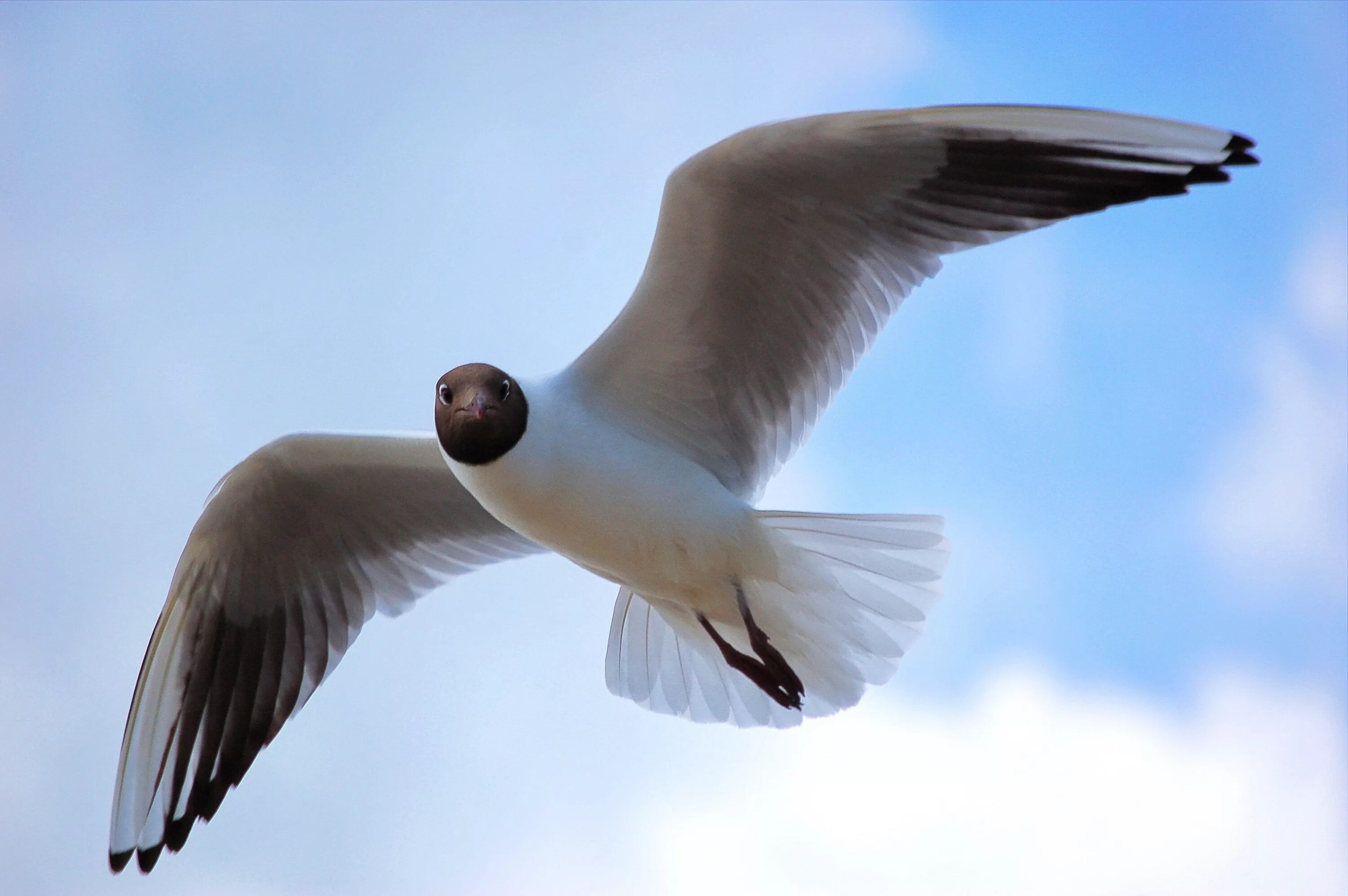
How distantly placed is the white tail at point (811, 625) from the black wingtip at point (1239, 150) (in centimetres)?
133

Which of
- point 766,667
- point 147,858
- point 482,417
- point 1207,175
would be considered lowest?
point 147,858

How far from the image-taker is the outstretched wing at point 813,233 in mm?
3943

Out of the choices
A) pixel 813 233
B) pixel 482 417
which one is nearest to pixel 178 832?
pixel 482 417

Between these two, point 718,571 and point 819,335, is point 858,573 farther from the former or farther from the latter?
point 819,335

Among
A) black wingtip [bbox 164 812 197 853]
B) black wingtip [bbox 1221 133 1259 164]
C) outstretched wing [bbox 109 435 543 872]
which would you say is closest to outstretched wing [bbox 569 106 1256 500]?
black wingtip [bbox 1221 133 1259 164]

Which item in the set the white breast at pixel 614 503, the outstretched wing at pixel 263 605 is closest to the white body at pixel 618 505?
the white breast at pixel 614 503

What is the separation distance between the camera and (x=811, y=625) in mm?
4602

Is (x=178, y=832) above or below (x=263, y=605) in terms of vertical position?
below

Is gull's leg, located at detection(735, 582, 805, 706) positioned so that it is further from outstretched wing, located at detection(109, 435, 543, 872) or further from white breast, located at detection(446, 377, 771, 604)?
outstretched wing, located at detection(109, 435, 543, 872)

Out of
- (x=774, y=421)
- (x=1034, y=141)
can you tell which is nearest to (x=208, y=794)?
(x=774, y=421)

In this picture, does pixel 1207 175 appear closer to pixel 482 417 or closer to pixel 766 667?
pixel 766 667

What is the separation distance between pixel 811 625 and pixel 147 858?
2441mm

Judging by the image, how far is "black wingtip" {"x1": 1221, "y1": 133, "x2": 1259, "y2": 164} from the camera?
148 inches

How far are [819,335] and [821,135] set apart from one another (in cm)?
70
